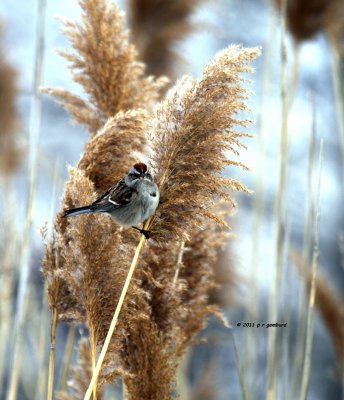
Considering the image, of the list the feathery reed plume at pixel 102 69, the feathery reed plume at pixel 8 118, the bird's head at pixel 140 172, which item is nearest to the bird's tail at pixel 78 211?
the bird's head at pixel 140 172

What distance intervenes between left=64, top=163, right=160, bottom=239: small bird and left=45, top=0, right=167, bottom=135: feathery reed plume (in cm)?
56

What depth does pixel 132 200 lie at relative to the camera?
188 centimetres

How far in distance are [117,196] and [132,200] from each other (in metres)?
0.07

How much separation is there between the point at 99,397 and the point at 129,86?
112 cm

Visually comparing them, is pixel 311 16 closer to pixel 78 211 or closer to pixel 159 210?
pixel 159 210

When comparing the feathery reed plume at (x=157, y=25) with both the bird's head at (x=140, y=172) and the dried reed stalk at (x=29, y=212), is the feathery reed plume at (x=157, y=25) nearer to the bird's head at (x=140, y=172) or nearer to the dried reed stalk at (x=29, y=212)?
the dried reed stalk at (x=29, y=212)

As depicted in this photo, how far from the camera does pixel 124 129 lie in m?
2.04

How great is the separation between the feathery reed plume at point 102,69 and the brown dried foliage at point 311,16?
4.43ft

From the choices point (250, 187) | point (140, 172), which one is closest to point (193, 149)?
point (140, 172)

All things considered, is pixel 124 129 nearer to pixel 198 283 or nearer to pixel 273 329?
pixel 198 283

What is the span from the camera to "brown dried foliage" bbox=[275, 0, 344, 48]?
3494 millimetres

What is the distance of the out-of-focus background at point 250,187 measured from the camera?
121 inches

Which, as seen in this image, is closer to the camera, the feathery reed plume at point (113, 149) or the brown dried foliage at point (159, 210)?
the brown dried foliage at point (159, 210)

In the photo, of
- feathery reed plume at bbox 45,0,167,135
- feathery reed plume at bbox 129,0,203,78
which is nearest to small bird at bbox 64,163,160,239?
feathery reed plume at bbox 45,0,167,135
